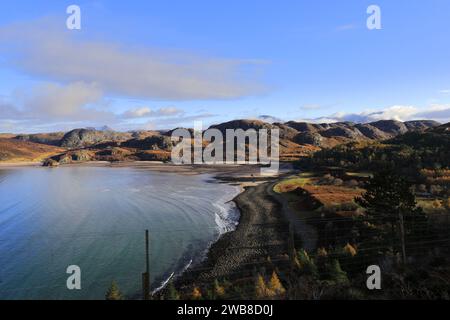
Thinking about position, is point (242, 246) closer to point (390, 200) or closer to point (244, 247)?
point (244, 247)

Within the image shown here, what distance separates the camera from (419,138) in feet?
314

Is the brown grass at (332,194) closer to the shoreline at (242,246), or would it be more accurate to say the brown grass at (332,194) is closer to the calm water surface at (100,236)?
the shoreline at (242,246)

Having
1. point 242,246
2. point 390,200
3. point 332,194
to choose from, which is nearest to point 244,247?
point 242,246

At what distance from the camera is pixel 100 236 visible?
3900 cm

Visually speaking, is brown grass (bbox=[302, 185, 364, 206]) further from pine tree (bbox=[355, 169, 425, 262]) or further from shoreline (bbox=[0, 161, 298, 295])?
pine tree (bbox=[355, 169, 425, 262])

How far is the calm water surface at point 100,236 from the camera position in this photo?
27.2 metres

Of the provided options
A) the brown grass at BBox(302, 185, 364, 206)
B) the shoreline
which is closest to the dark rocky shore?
the shoreline

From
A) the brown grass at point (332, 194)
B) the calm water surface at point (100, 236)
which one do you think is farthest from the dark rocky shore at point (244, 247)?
the brown grass at point (332, 194)

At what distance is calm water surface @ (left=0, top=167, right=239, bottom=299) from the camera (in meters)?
27.2
